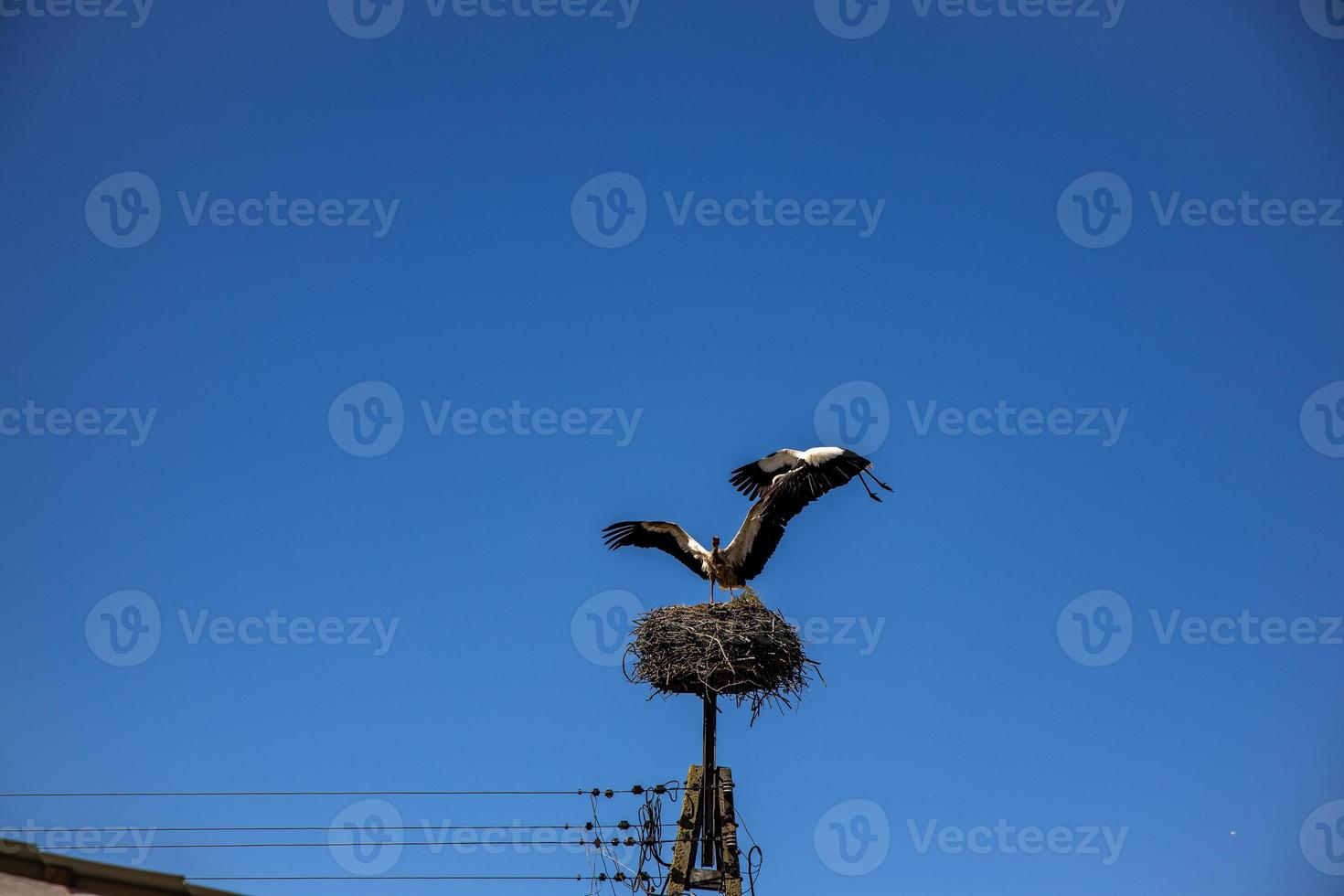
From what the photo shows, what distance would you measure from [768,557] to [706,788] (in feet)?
8.59

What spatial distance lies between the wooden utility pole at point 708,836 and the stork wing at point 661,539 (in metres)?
2.50

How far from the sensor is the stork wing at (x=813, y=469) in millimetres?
13727

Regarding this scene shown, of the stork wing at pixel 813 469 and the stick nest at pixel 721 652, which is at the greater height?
the stork wing at pixel 813 469

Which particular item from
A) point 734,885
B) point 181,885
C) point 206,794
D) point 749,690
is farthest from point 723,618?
point 181,885

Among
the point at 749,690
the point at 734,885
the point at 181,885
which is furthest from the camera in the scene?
the point at 749,690

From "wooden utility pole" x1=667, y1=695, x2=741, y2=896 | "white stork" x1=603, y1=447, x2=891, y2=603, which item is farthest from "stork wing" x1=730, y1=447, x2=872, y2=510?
"wooden utility pole" x1=667, y1=695, x2=741, y2=896

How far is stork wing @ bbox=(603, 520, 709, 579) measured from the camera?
14781 mm

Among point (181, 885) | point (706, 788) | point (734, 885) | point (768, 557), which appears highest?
point (768, 557)

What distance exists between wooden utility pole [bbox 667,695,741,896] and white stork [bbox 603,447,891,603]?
7.26 feet

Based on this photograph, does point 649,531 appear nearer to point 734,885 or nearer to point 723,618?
point 723,618

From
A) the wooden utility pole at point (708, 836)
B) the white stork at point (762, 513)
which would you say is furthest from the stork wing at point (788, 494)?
the wooden utility pole at point (708, 836)

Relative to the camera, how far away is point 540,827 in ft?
40.9

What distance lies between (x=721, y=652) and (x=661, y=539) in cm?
218

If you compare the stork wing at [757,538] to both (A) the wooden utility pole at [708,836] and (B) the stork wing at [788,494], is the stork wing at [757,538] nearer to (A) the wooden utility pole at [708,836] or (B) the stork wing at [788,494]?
(B) the stork wing at [788,494]
